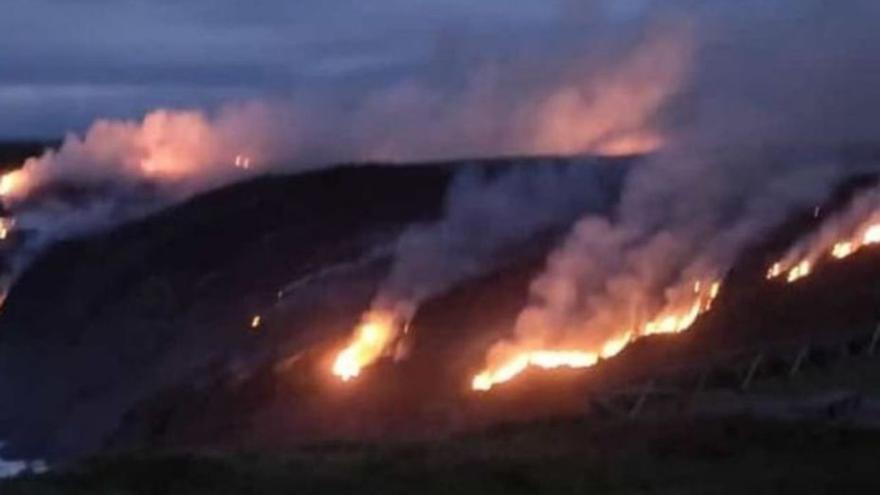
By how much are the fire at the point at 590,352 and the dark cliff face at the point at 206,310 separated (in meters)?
2.05

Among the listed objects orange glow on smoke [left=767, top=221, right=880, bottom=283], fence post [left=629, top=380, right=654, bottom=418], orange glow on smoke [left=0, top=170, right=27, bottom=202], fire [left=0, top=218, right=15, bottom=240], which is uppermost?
orange glow on smoke [left=0, top=170, right=27, bottom=202]

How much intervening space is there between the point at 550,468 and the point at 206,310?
117 ft

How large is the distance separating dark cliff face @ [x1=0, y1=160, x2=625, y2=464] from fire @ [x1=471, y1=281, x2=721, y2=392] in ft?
6.71

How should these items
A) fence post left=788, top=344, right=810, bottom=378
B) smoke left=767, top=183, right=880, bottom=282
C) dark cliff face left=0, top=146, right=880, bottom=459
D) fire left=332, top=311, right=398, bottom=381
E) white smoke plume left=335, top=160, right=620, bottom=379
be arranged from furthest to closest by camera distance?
1. smoke left=767, top=183, right=880, bottom=282
2. white smoke plume left=335, top=160, right=620, bottom=379
3. fire left=332, top=311, right=398, bottom=381
4. dark cliff face left=0, top=146, right=880, bottom=459
5. fence post left=788, top=344, right=810, bottom=378

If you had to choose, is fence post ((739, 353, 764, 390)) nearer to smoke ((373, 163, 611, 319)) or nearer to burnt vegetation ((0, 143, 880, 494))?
burnt vegetation ((0, 143, 880, 494))

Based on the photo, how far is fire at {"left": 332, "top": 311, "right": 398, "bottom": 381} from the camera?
51.3 metres

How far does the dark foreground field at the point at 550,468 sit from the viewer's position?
2702cm

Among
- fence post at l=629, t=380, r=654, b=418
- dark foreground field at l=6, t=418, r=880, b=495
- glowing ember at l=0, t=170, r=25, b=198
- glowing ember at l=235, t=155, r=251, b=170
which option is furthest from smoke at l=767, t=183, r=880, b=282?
glowing ember at l=0, t=170, r=25, b=198

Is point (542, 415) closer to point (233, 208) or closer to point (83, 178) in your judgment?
point (233, 208)

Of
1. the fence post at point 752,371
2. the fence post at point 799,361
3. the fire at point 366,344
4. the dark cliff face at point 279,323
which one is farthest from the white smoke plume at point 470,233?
the fence post at point 799,361

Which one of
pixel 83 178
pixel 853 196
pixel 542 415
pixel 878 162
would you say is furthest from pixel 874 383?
pixel 83 178

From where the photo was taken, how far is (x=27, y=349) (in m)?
68.8

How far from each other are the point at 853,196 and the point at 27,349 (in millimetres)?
26553

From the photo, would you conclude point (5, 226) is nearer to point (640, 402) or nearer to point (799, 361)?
point (799, 361)
